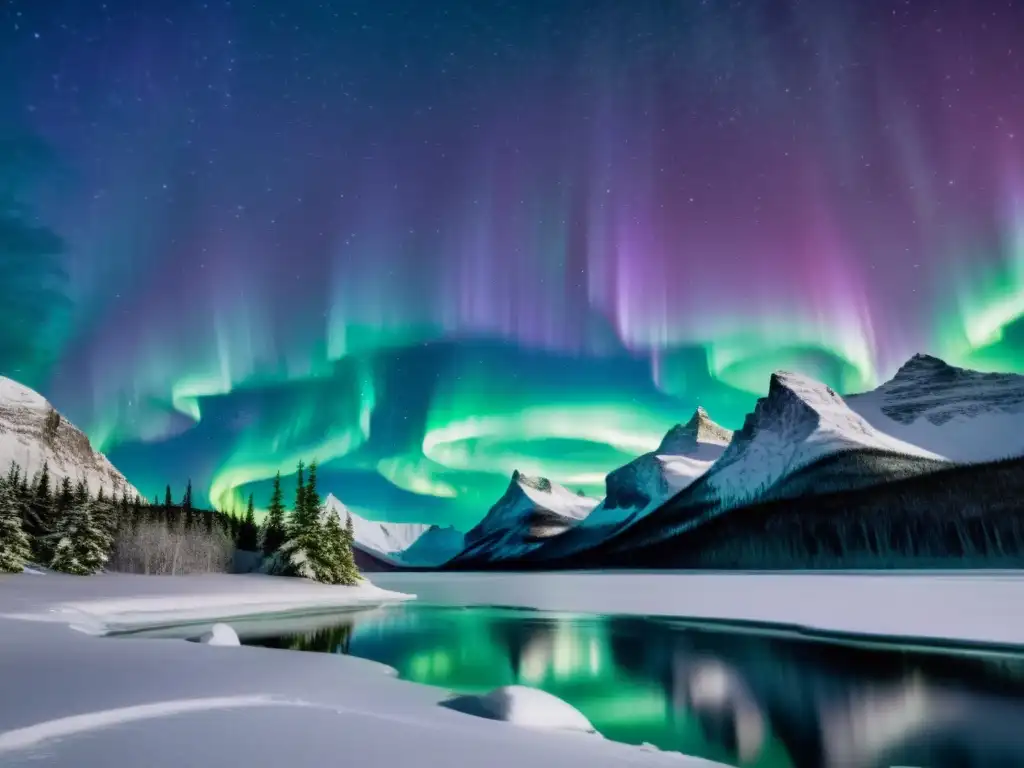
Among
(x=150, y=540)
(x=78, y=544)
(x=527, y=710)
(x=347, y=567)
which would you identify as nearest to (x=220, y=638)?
(x=527, y=710)

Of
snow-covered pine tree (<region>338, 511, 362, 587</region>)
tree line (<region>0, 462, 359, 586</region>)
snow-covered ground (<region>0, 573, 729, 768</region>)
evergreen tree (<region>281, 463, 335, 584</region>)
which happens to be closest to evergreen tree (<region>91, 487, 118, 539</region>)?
tree line (<region>0, 462, 359, 586</region>)

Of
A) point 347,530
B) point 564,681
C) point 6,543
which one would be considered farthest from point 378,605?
point 564,681

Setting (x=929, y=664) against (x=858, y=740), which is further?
(x=929, y=664)

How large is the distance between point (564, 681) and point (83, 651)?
1660cm

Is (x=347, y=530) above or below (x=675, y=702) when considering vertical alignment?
above

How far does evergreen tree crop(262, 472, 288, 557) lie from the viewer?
116438mm

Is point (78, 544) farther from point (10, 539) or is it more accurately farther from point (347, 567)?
point (347, 567)

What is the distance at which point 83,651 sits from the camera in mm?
24422

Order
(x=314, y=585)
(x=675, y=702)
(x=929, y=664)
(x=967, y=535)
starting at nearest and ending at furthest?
(x=675, y=702) → (x=929, y=664) → (x=314, y=585) → (x=967, y=535)

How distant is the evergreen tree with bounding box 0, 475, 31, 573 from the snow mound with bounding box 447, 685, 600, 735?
76.8 meters

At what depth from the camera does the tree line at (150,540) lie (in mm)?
84625

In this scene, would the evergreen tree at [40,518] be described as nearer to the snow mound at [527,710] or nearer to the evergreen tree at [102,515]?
the evergreen tree at [102,515]

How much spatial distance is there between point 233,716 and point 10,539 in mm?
79492

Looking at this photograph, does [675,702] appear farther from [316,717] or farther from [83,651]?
[83,651]
